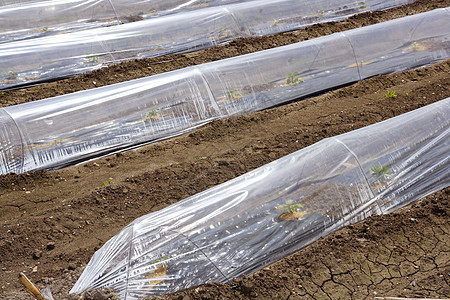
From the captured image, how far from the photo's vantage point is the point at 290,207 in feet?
15.8

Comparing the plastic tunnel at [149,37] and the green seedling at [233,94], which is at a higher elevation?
the plastic tunnel at [149,37]

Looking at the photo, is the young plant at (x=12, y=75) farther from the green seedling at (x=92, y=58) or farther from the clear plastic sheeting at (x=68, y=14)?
the clear plastic sheeting at (x=68, y=14)

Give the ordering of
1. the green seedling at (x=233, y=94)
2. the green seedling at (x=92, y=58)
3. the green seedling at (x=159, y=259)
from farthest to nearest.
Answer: the green seedling at (x=92, y=58) < the green seedling at (x=233, y=94) < the green seedling at (x=159, y=259)

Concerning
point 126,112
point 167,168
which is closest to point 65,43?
point 126,112

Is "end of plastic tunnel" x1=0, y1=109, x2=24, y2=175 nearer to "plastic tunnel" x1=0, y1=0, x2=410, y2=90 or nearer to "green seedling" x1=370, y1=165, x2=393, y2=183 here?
"plastic tunnel" x1=0, y1=0, x2=410, y2=90

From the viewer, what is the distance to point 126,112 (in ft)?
22.7

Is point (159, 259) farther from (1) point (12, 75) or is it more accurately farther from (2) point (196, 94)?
(1) point (12, 75)

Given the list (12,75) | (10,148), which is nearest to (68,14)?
(12,75)

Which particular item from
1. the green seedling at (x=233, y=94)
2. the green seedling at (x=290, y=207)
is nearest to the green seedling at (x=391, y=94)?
the green seedling at (x=233, y=94)

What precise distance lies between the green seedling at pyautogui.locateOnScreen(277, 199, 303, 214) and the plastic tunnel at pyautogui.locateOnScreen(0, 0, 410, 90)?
529cm

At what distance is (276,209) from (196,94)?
10.3 feet

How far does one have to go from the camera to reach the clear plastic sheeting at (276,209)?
13.8 feet

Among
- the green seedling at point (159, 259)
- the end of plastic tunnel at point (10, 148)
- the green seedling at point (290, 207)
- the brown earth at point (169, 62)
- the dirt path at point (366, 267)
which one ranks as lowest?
the dirt path at point (366, 267)

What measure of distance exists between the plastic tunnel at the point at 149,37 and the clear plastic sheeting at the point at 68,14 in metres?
0.12
